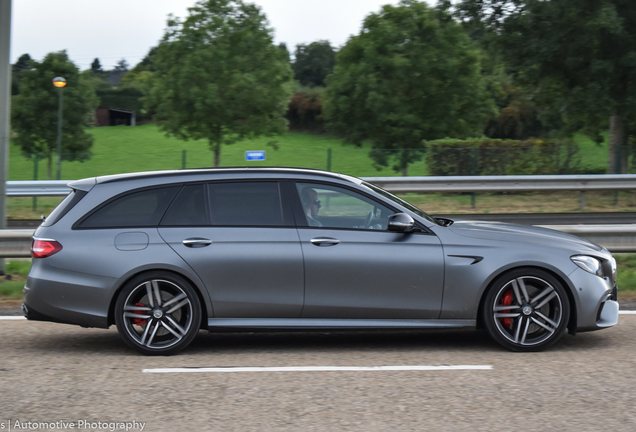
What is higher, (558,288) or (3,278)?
(558,288)

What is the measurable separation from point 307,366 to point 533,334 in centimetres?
186

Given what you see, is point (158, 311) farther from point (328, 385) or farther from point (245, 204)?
point (328, 385)

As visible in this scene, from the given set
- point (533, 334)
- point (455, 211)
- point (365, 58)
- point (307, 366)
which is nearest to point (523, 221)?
point (455, 211)


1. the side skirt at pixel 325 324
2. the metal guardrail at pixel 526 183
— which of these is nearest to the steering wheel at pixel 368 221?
the side skirt at pixel 325 324

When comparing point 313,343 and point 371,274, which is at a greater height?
point 371,274

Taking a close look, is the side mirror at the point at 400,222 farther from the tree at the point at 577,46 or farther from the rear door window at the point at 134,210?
the tree at the point at 577,46

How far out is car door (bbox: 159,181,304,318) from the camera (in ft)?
19.2

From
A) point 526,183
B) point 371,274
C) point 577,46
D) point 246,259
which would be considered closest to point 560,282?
point 371,274

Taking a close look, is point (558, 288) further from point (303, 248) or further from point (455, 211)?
point (455, 211)

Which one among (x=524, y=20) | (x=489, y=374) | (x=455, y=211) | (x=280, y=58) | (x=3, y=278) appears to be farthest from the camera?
(x=280, y=58)

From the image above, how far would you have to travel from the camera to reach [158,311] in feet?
19.3

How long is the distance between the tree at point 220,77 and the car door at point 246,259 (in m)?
21.6

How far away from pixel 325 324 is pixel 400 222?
3.31 ft

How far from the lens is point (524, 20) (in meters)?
21.2
